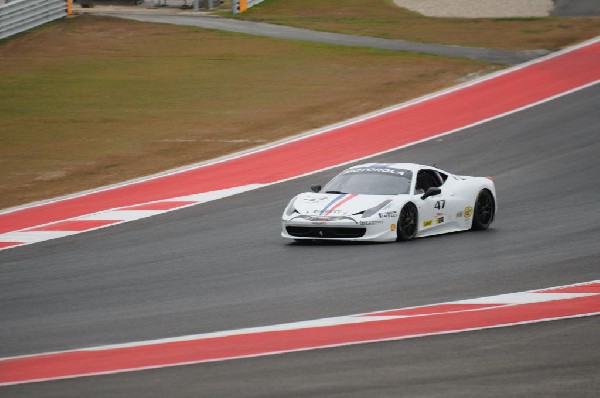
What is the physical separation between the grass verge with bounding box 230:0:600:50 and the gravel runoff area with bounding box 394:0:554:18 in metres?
0.84

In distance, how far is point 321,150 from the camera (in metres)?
25.6

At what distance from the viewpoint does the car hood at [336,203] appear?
652 inches

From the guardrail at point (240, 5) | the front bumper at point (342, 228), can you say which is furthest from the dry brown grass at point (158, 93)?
the front bumper at point (342, 228)

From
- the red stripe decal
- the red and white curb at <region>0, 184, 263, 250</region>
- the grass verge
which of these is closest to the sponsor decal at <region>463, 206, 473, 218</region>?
the red stripe decal

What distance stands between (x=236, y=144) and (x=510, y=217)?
346 inches

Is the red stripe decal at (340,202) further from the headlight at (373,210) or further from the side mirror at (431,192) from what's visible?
the side mirror at (431,192)

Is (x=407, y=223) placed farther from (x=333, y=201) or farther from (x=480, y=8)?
(x=480, y=8)

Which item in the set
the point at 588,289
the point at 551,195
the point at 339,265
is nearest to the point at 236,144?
the point at 551,195

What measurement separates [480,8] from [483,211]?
28.0m

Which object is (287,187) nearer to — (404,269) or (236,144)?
(236,144)

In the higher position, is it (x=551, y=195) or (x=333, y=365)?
(x=333, y=365)

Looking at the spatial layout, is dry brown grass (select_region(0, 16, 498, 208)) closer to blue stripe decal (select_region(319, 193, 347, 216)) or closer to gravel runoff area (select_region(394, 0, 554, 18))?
blue stripe decal (select_region(319, 193, 347, 216))

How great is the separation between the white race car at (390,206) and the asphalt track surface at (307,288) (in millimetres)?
301

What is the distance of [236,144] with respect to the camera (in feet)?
86.6
